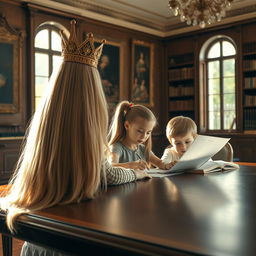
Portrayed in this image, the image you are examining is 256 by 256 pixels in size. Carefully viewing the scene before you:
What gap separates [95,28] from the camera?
881 cm

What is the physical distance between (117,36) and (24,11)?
101 inches

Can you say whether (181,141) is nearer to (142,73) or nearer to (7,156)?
(7,156)

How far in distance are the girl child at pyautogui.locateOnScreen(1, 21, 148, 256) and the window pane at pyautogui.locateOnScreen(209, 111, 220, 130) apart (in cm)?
848

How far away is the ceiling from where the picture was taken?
838cm

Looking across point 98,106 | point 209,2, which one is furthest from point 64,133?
point 209,2

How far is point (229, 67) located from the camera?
366 inches

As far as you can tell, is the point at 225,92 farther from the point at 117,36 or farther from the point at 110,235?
the point at 110,235

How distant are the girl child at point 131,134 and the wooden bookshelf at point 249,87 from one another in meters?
6.51

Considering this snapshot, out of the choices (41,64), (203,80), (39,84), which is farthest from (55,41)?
(203,80)

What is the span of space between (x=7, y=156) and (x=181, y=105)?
4.89m

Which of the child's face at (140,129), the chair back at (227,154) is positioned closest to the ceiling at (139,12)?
the chair back at (227,154)

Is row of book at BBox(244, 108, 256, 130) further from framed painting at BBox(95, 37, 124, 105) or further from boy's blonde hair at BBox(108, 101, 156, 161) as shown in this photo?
boy's blonde hair at BBox(108, 101, 156, 161)

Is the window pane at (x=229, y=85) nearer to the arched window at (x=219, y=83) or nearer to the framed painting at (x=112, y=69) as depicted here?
the arched window at (x=219, y=83)

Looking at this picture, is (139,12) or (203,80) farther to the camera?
(203,80)
